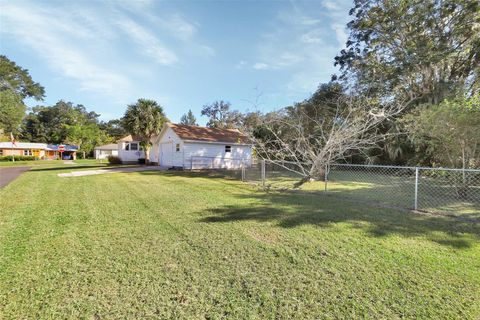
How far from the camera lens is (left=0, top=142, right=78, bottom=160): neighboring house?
41531 mm

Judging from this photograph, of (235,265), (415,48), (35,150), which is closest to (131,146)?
(415,48)

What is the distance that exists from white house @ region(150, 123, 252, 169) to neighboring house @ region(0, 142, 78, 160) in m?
34.0

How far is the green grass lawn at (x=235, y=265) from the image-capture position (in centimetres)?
243

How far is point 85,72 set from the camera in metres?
13.0

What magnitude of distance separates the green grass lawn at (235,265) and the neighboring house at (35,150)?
1875 inches

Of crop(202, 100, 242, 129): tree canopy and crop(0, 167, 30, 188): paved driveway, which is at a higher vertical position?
crop(202, 100, 242, 129): tree canopy

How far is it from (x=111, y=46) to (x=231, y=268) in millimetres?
11390

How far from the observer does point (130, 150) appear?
28.6m

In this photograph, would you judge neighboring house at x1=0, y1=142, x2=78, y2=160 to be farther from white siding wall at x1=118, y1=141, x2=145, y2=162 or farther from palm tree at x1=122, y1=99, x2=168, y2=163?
palm tree at x1=122, y1=99, x2=168, y2=163

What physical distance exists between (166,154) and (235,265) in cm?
1941

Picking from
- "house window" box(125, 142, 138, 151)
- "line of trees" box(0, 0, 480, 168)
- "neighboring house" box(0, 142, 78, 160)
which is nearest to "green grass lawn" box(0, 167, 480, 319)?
"line of trees" box(0, 0, 480, 168)

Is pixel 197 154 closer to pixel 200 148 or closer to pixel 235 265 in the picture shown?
pixel 200 148

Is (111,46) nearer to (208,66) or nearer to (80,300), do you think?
(208,66)

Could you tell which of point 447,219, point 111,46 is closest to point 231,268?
point 447,219
